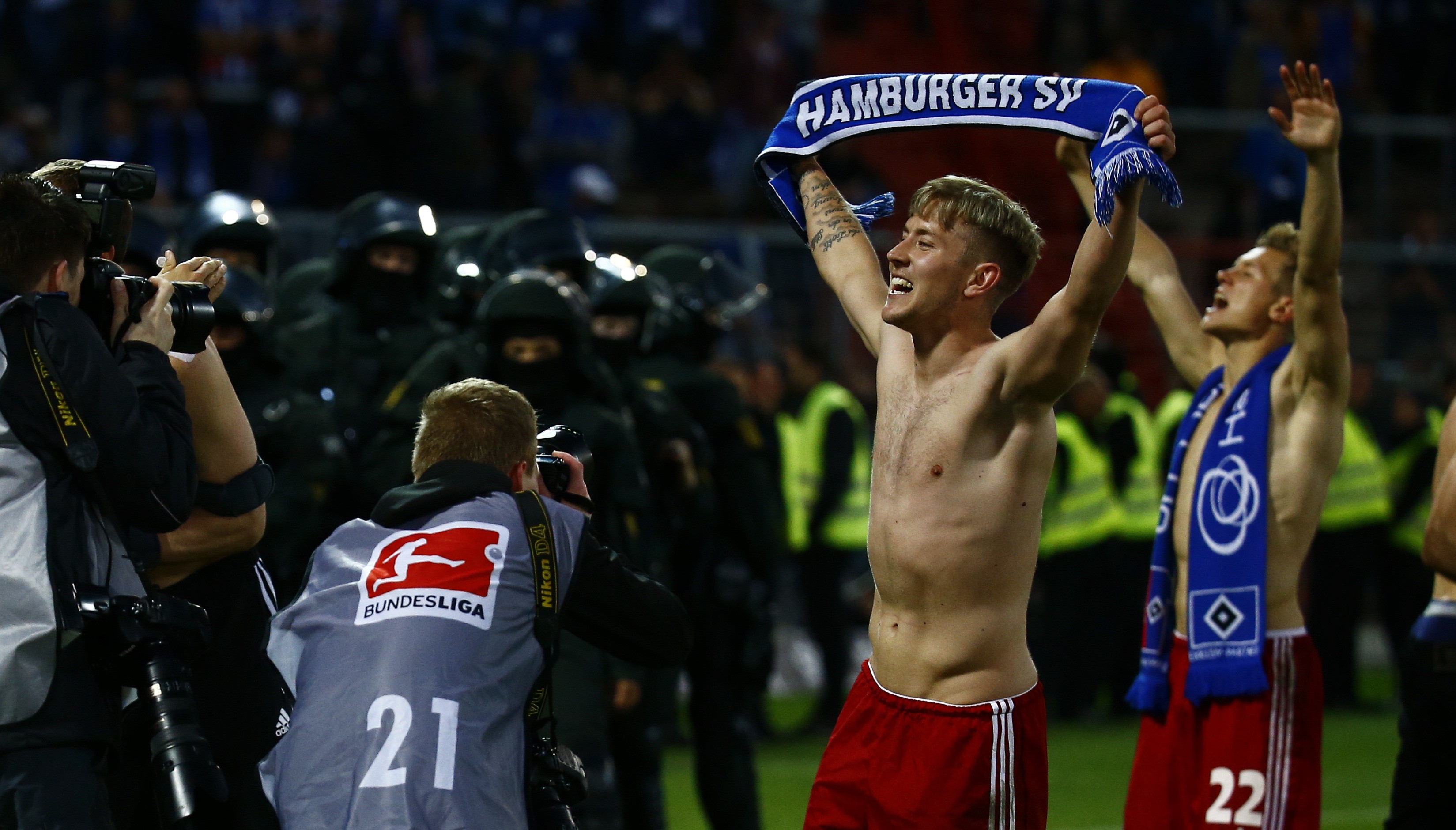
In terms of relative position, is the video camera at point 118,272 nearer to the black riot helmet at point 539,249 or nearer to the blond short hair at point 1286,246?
the blond short hair at point 1286,246

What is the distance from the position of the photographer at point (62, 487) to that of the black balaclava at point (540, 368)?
2398mm

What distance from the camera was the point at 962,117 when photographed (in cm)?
455

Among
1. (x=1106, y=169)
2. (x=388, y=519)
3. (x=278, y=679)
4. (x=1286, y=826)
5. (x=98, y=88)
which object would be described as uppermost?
(x=98, y=88)

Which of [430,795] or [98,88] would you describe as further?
[98,88]

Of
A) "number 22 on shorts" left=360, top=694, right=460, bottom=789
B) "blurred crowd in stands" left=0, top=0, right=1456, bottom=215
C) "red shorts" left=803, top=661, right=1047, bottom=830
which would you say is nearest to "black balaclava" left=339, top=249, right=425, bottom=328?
"red shorts" left=803, top=661, right=1047, bottom=830

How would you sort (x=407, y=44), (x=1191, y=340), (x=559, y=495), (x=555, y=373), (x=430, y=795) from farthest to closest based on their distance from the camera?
(x=407, y=44), (x=555, y=373), (x=1191, y=340), (x=559, y=495), (x=430, y=795)

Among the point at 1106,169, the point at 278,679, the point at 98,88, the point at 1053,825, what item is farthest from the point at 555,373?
the point at 98,88

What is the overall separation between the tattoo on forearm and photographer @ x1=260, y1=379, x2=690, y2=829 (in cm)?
103

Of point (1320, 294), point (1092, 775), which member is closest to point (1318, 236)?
point (1320, 294)

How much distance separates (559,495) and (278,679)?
90cm

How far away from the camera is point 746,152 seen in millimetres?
16438

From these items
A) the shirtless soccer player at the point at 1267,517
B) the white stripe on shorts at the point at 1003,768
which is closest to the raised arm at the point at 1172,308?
the shirtless soccer player at the point at 1267,517

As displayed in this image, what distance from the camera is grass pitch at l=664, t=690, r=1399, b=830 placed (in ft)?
28.8

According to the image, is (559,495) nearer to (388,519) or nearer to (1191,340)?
(388,519)
